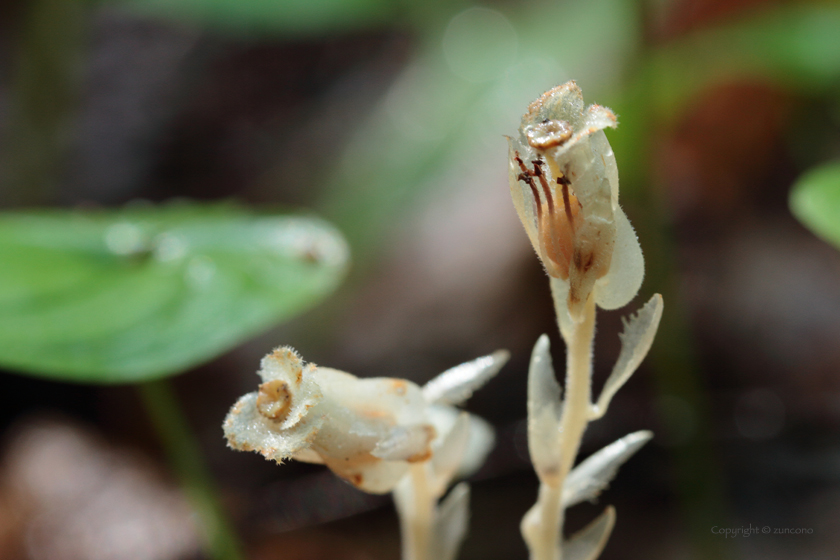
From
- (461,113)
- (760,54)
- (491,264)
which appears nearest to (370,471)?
(491,264)

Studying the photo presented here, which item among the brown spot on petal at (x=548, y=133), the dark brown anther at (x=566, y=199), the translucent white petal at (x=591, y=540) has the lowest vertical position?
the translucent white petal at (x=591, y=540)

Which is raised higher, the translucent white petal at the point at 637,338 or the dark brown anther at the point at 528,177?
the dark brown anther at the point at 528,177

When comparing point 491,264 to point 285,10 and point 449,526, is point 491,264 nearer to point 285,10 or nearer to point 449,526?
point 285,10

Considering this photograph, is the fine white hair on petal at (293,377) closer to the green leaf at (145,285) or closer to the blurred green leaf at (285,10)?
the green leaf at (145,285)

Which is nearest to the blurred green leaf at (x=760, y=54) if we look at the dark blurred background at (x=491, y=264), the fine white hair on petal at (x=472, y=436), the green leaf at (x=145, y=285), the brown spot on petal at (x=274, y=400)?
the dark blurred background at (x=491, y=264)

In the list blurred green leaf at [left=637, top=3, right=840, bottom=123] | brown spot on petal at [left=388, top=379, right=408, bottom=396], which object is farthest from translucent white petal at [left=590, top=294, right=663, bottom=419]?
blurred green leaf at [left=637, top=3, right=840, bottom=123]

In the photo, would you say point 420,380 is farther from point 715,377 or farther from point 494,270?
point 715,377

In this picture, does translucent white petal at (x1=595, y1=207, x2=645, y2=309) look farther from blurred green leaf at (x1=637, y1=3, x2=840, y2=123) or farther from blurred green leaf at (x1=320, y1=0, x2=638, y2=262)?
blurred green leaf at (x1=320, y1=0, x2=638, y2=262)

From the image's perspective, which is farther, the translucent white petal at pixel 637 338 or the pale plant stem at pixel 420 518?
the pale plant stem at pixel 420 518
